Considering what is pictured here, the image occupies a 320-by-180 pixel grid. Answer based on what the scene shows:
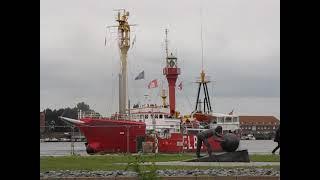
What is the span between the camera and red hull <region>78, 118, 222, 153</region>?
23.5 metres

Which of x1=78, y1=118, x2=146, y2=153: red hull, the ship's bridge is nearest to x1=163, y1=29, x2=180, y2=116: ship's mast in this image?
the ship's bridge

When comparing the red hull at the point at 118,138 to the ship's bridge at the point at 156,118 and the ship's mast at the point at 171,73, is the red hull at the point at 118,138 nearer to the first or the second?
the ship's bridge at the point at 156,118

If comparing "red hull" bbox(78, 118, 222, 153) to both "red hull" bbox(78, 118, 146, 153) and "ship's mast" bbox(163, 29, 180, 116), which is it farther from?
"ship's mast" bbox(163, 29, 180, 116)

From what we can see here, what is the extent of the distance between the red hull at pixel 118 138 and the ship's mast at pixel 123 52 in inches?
80.0

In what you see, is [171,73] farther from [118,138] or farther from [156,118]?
[118,138]

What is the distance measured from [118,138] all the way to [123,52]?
522 centimetres

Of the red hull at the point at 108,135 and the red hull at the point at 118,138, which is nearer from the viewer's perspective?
the red hull at the point at 118,138

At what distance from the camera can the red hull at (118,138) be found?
2350 centimetres

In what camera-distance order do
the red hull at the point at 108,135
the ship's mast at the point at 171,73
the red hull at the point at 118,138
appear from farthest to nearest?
the ship's mast at the point at 171,73
the red hull at the point at 108,135
the red hull at the point at 118,138

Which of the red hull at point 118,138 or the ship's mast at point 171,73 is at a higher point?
the ship's mast at point 171,73

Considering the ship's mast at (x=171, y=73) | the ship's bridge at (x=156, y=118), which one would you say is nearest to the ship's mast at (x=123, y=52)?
the ship's bridge at (x=156, y=118)

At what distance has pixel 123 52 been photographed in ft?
89.8

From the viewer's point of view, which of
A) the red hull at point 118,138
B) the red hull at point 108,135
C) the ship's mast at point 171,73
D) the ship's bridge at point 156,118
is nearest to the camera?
the red hull at point 118,138
